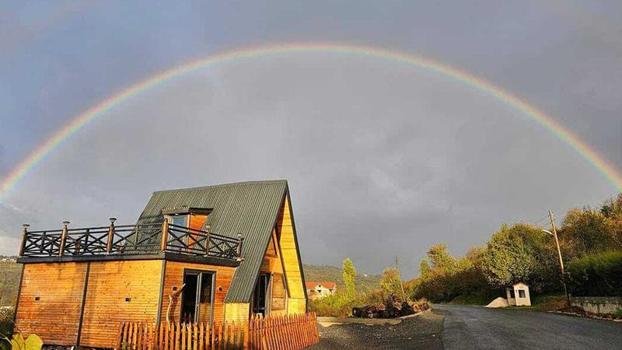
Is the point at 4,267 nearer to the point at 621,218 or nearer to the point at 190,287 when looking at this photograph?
the point at 190,287

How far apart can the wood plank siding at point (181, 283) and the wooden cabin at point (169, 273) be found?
0.12 feet

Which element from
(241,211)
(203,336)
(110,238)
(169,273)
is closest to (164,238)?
(169,273)

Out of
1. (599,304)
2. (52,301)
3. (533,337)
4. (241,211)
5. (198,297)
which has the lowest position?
(533,337)

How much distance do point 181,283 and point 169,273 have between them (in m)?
0.74

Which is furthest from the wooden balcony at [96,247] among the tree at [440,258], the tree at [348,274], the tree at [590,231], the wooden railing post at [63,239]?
the tree at [440,258]

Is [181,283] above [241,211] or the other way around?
the other way around

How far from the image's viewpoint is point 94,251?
18.1 m

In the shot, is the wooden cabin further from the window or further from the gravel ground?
the gravel ground

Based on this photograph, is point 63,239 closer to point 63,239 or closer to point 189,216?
point 63,239

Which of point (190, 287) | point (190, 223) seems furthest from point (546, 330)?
point (190, 223)

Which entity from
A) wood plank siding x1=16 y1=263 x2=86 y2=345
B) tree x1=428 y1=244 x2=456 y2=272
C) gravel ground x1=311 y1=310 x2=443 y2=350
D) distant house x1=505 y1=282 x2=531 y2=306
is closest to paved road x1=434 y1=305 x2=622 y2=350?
gravel ground x1=311 y1=310 x2=443 y2=350

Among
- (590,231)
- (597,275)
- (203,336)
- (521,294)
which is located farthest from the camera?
(590,231)

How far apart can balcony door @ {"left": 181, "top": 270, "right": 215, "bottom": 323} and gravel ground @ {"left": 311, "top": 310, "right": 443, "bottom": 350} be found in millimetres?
4934

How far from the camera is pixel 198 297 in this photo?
1786 cm
